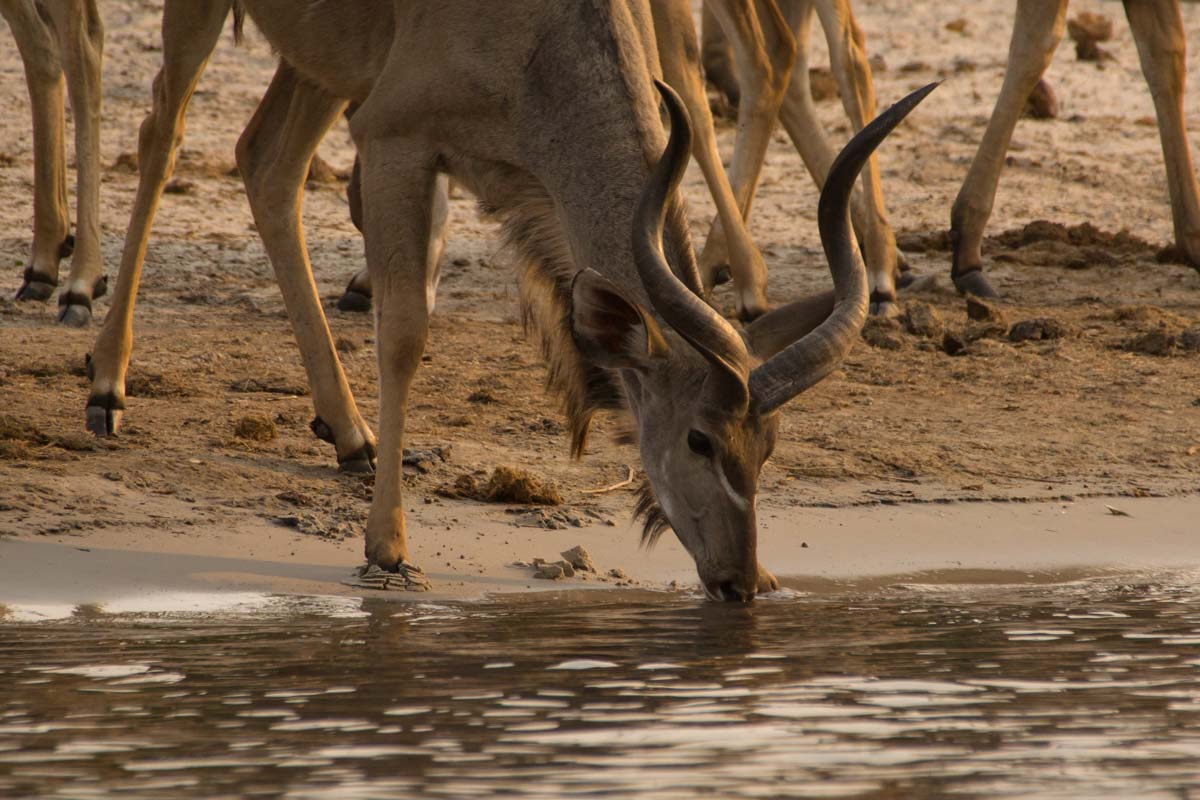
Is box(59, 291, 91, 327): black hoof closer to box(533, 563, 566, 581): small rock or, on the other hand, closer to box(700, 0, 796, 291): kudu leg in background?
box(700, 0, 796, 291): kudu leg in background

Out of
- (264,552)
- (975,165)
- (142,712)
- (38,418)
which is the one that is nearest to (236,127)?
(975,165)

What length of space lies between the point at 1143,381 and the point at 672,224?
12.8 ft

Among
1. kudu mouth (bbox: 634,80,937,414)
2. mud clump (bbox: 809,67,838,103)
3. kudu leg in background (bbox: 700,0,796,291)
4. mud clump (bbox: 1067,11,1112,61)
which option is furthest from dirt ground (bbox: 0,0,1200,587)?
mud clump (bbox: 1067,11,1112,61)

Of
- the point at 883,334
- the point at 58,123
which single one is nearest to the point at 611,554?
the point at 883,334

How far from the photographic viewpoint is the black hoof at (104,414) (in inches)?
285

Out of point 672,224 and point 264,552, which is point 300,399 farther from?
point 672,224

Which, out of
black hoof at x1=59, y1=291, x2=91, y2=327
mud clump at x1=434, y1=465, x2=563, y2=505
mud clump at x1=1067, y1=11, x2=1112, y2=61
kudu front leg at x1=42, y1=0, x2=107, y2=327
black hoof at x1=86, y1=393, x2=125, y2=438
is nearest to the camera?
mud clump at x1=434, y1=465, x2=563, y2=505

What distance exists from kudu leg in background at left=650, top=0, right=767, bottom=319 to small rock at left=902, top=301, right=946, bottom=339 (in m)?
0.76

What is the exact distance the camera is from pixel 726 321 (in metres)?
5.48

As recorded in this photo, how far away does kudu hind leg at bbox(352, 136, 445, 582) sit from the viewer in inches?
241

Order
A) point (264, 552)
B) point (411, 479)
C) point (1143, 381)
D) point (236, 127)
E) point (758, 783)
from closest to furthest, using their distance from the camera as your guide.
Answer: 1. point (758, 783)
2. point (264, 552)
3. point (411, 479)
4. point (1143, 381)
5. point (236, 127)

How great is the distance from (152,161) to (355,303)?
1.94 m

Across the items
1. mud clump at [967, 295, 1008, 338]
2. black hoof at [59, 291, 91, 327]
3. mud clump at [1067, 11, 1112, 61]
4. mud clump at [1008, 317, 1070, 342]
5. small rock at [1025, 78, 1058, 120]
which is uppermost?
mud clump at [1067, 11, 1112, 61]

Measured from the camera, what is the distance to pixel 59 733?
4.16 metres
